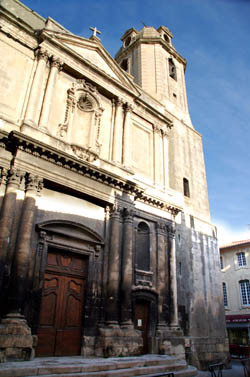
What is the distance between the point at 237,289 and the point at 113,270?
20.7 meters

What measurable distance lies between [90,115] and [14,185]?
6.22 metres

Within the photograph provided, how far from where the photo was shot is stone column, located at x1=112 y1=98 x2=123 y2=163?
15142 mm

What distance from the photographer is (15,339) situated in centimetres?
888

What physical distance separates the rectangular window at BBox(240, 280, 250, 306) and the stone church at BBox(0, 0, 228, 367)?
11.9m

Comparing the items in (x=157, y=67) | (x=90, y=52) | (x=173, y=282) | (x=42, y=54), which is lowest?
(x=173, y=282)

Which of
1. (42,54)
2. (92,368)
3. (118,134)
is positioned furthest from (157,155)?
(92,368)

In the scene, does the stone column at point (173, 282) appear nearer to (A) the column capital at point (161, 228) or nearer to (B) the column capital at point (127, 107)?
(A) the column capital at point (161, 228)

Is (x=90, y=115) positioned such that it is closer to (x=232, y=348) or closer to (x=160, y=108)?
(x=160, y=108)

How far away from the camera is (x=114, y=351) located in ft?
36.2

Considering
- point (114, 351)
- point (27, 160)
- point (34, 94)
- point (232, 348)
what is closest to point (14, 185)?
point (27, 160)

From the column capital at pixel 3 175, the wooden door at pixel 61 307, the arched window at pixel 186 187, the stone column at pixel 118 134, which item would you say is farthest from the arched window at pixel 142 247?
the column capital at pixel 3 175

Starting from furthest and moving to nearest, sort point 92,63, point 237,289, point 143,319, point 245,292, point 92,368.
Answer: point 237,289 → point 245,292 → point 92,63 → point 143,319 → point 92,368

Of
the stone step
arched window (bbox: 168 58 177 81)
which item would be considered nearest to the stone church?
the stone step

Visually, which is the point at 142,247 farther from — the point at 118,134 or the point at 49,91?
the point at 49,91
